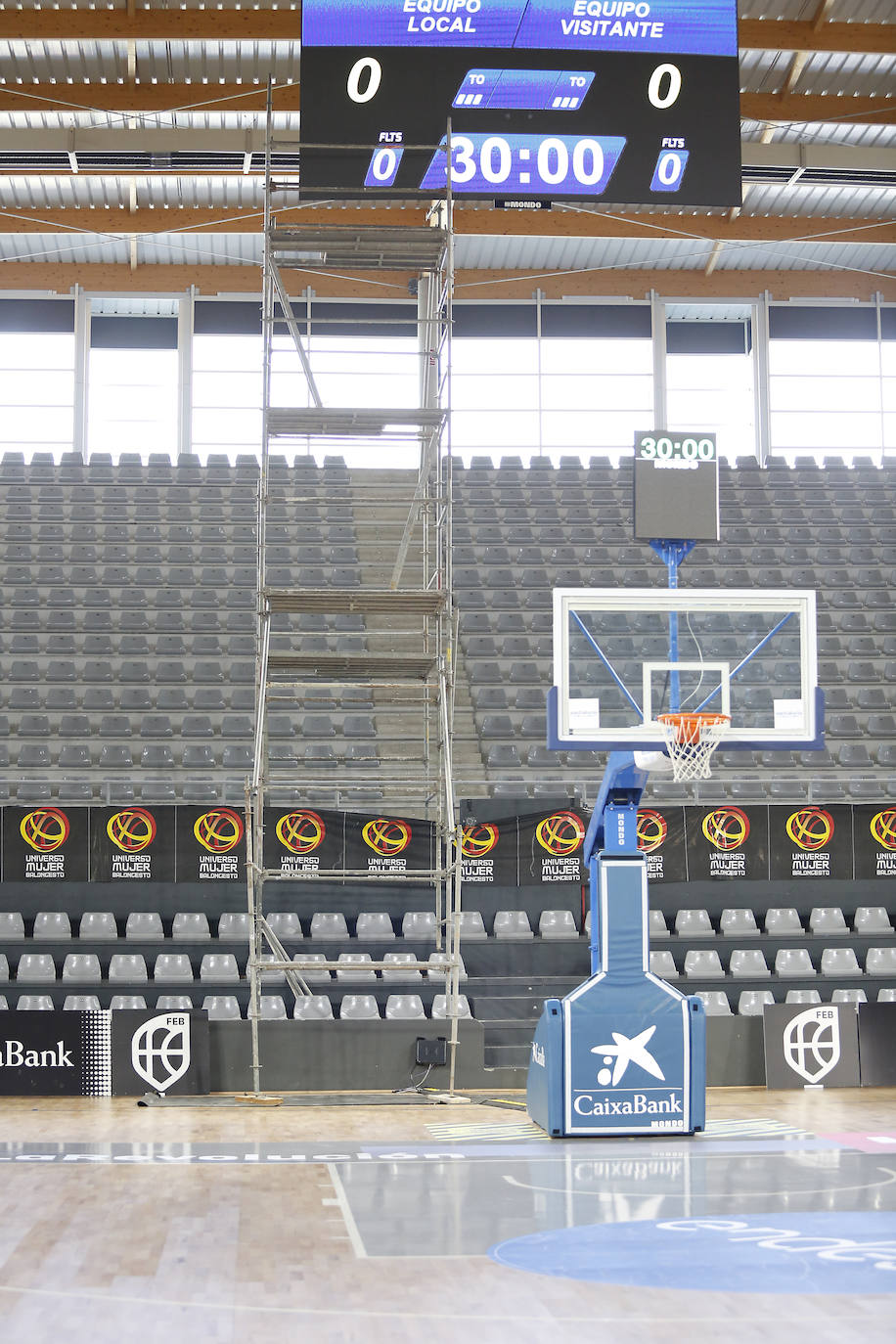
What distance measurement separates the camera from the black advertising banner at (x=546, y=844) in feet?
51.4

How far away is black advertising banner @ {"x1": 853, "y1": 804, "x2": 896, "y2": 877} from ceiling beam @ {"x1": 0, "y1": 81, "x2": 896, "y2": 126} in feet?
32.0

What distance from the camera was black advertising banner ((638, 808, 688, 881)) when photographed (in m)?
15.9

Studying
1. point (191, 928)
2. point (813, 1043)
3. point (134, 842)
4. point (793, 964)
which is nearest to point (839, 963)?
point (793, 964)

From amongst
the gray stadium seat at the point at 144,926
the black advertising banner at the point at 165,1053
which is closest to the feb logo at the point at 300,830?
the gray stadium seat at the point at 144,926

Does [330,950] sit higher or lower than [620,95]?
lower

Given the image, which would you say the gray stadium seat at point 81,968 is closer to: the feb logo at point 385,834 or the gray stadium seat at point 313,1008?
the gray stadium seat at point 313,1008

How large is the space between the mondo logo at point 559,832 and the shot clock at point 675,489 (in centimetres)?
484

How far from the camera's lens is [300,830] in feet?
50.8

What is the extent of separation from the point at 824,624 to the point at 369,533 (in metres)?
7.70

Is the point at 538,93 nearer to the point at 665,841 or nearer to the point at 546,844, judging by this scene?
the point at 546,844

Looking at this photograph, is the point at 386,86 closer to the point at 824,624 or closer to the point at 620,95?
the point at 620,95

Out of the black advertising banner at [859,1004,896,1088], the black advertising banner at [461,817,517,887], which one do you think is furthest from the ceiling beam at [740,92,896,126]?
the black advertising banner at [859,1004,896,1088]

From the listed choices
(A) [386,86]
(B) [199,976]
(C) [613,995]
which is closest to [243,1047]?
(B) [199,976]

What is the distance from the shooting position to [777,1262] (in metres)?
6.64
